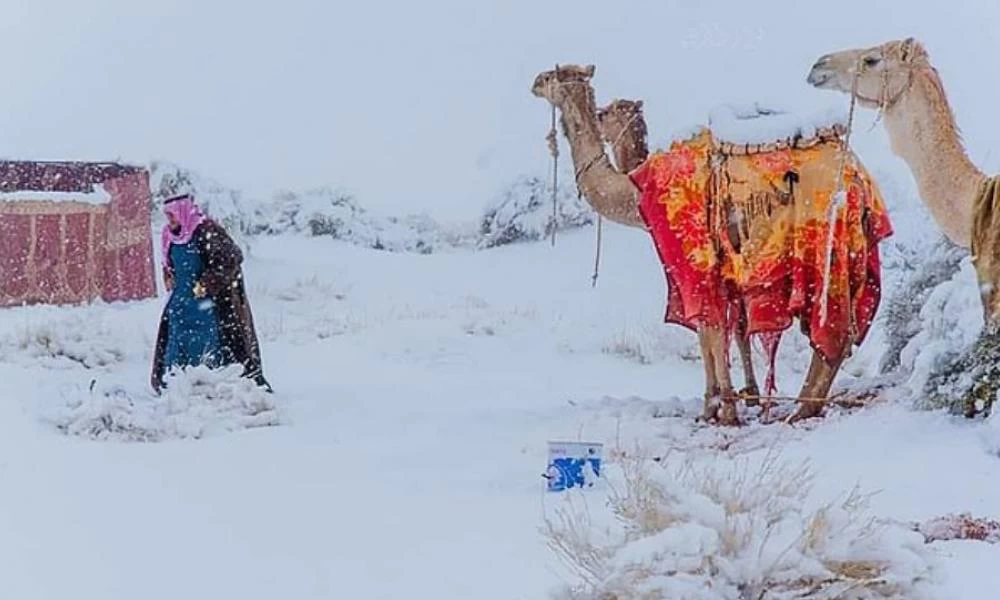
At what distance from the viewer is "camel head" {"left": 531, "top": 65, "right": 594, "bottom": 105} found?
2.81m

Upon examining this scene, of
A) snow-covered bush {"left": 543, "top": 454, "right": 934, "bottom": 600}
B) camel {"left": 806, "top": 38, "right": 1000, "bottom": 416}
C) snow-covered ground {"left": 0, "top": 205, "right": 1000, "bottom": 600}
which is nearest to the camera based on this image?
snow-covered bush {"left": 543, "top": 454, "right": 934, "bottom": 600}

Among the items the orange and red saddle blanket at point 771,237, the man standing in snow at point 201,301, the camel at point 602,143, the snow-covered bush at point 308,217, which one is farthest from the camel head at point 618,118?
the man standing in snow at point 201,301

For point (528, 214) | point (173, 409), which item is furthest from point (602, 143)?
point (173, 409)

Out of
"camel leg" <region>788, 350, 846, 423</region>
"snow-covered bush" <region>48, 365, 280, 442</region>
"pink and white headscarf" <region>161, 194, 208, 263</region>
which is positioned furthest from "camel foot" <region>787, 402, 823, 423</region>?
"pink and white headscarf" <region>161, 194, 208, 263</region>

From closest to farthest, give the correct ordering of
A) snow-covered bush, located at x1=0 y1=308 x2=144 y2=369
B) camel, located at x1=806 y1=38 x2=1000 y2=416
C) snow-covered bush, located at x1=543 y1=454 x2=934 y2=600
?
1. snow-covered bush, located at x1=543 y1=454 x2=934 y2=600
2. camel, located at x1=806 y1=38 x2=1000 y2=416
3. snow-covered bush, located at x1=0 y1=308 x2=144 y2=369

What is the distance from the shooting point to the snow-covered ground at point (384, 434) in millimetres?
2457

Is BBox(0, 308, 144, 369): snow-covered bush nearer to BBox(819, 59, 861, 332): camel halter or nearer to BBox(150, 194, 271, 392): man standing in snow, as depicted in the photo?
BBox(150, 194, 271, 392): man standing in snow

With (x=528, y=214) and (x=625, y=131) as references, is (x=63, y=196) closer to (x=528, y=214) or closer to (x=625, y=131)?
(x=528, y=214)

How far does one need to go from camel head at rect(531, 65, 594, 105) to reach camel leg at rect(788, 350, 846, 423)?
71 cm

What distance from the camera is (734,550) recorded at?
2.17 meters

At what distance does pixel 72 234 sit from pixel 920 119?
5.59 ft

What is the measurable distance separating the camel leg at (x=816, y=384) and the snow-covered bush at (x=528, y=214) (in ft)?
1.73

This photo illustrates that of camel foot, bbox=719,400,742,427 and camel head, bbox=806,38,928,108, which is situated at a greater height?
camel head, bbox=806,38,928,108

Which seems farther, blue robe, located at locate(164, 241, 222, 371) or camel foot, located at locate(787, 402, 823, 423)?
blue robe, located at locate(164, 241, 222, 371)
